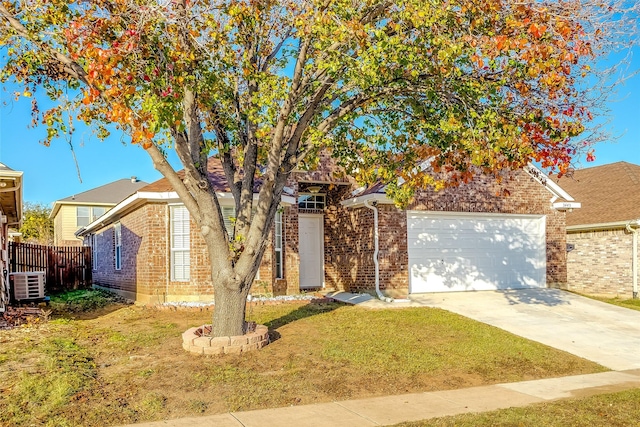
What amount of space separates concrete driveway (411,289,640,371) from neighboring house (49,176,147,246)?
25823 mm

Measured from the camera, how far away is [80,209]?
34.1 m

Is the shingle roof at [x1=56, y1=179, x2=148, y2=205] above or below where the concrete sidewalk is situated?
above

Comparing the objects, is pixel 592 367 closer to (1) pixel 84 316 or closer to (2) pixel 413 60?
(2) pixel 413 60

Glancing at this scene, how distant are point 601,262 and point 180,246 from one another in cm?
1396

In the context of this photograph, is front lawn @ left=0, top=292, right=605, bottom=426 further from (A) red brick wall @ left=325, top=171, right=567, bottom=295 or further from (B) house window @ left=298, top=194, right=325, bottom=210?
(B) house window @ left=298, top=194, right=325, bottom=210

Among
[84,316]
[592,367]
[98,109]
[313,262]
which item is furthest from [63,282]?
[592,367]

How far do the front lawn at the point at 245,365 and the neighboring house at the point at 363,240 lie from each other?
2528 millimetres

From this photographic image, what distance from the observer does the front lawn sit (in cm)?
629

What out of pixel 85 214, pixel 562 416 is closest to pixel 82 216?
pixel 85 214

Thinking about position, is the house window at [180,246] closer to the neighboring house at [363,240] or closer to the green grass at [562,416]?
the neighboring house at [363,240]

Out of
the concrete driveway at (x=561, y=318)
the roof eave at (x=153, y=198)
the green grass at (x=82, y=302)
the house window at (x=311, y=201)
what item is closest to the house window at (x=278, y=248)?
the roof eave at (x=153, y=198)

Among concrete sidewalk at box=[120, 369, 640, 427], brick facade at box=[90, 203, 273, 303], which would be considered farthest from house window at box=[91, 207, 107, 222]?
concrete sidewalk at box=[120, 369, 640, 427]

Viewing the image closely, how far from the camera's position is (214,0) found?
8758mm

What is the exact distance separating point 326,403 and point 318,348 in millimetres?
2290
